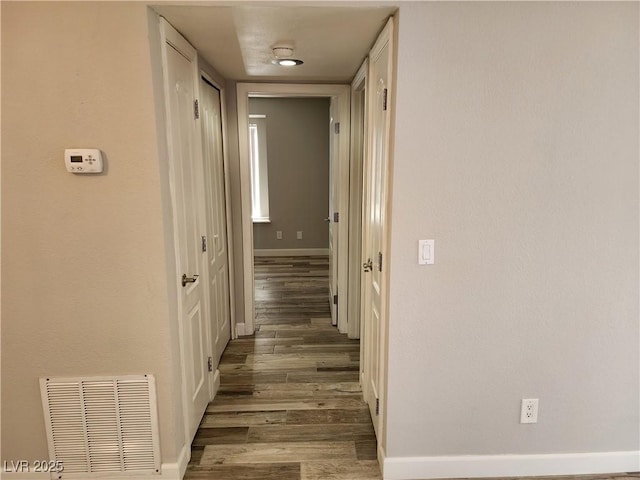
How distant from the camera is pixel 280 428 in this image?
7.85ft

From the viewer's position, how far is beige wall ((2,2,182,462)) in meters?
1.62

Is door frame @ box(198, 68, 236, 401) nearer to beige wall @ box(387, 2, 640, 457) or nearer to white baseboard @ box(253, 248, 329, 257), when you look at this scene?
beige wall @ box(387, 2, 640, 457)

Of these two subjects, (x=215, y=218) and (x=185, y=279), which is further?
(x=215, y=218)

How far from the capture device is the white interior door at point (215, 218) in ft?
8.79

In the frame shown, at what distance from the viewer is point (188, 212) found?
216 cm

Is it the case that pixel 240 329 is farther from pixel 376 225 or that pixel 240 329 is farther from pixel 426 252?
pixel 426 252

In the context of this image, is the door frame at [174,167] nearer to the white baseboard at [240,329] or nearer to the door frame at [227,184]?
the door frame at [227,184]

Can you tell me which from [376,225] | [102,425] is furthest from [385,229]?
[102,425]

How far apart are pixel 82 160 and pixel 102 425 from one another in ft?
4.01

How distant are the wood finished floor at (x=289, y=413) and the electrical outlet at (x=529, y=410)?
0.39m

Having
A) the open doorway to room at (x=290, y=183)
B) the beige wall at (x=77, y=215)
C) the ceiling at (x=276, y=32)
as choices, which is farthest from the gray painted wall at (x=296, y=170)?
the beige wall at (x=77, y=215)

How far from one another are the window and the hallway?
2789mm

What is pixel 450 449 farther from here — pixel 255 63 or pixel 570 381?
pixel 255 63

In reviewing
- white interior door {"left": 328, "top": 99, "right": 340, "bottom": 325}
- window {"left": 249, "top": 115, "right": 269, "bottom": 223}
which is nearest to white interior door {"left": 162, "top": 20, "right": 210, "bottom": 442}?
white interior door {"left": 328, "top": 99, "right": 340, "bottom": 325}
